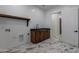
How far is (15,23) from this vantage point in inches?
120

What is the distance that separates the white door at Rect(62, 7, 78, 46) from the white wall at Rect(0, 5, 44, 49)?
1.44m

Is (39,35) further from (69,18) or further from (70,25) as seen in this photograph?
(69,18)

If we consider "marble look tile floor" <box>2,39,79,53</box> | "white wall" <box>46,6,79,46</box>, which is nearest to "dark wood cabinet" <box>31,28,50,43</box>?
"marble look tile floor" <box>2,39,79,53</box>

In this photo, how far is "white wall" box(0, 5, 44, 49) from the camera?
9.09 ft

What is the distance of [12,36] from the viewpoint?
10.1 feet

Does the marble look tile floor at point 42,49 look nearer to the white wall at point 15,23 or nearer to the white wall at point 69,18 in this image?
the white wall at point 15,23

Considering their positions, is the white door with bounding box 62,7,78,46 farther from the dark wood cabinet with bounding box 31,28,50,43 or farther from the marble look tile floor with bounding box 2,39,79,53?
the dark wood cabinet with bounding box 31,28,50,43

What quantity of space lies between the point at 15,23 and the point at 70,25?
268 centimetres

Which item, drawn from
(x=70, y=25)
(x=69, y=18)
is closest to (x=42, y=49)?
(x=70, y=25)

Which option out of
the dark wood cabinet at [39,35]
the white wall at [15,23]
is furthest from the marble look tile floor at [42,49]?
the dark wood cabinet at [39,35]

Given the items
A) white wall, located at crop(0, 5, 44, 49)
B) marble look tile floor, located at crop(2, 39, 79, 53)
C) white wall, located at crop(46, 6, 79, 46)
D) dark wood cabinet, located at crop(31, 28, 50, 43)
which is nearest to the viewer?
white wall, located at crop(0, 5, 44, 49)
